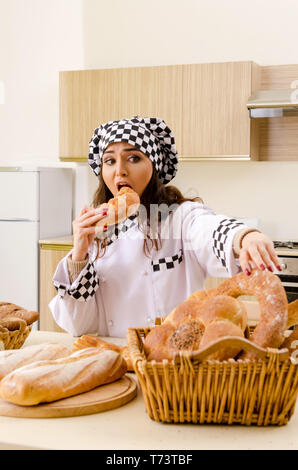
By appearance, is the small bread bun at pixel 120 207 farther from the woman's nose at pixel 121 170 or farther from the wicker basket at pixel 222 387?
the wicker basket at pixel 222 387

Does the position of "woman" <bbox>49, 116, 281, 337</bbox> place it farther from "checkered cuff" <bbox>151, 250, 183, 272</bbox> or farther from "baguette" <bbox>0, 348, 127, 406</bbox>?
"baguette" <bbox>0, 348, 127, 406</bbox>

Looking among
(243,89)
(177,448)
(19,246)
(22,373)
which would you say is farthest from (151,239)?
(19,246)

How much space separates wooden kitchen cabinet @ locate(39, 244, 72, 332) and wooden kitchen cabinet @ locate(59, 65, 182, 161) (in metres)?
0.65

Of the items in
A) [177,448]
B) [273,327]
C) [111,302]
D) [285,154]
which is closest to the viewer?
[177,448]

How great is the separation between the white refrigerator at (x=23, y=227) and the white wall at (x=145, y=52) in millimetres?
481

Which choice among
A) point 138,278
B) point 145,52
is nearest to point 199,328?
point 138,278

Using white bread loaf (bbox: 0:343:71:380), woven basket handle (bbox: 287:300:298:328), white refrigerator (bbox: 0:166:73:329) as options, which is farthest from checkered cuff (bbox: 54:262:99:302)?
white refrigerator (bbox: 0:166:73:329)

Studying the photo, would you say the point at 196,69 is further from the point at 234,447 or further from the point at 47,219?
the point at 234,447

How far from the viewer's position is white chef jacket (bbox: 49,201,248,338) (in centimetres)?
180

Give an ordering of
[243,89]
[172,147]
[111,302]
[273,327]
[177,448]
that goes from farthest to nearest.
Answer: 1. [243,89]
2. [172,147]
3. [111,302]
4. [273,327]
5. [177,448]

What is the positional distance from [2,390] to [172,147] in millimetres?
1152

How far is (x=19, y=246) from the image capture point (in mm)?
4039

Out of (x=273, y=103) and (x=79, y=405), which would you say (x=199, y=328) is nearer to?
(x=79, y=405)

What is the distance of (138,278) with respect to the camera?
189 centimetres
